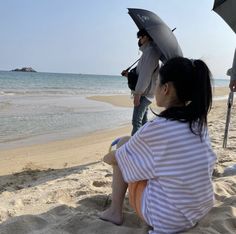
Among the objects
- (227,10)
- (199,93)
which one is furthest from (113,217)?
(227,10)

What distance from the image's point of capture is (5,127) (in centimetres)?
821

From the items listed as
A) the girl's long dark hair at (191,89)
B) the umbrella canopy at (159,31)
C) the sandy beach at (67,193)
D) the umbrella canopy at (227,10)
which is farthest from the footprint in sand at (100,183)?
the umbrella canopy at (227,10)

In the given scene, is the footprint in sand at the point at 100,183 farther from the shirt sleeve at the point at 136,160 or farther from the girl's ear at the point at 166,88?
the girl's ear at the point at 166,88

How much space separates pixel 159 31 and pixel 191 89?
2.60 meters

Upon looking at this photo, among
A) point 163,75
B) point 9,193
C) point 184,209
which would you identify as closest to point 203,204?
point 184,209

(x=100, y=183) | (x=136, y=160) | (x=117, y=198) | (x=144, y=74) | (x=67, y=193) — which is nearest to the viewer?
(x=136, y=160)

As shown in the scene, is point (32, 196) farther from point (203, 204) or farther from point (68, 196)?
point (203, 204)

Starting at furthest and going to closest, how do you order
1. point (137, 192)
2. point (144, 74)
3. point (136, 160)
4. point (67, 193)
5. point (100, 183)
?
point (144, 74) → point (100, 183) → point (67, 193) → point (137, 192) → point (136, 160)

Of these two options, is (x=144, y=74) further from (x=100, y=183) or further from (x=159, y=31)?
(x=100, y=183)

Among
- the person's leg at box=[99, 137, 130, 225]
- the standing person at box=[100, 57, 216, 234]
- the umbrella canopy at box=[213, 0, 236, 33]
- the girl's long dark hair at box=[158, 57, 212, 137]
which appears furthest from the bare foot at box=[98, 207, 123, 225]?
the umbrella canopy at box=[213, 0, 236, 33]

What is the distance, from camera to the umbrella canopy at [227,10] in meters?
4.87

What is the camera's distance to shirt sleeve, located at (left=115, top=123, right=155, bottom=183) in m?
2.35

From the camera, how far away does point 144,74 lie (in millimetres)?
4711

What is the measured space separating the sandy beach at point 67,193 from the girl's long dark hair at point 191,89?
717mm
